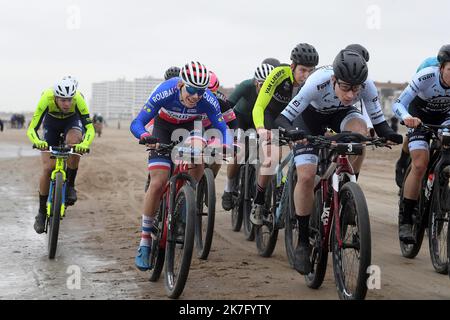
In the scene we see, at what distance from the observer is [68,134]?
372 inches

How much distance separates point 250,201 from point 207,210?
132 cm

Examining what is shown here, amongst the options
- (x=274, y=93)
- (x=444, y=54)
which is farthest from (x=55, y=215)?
(x=444, y=54)

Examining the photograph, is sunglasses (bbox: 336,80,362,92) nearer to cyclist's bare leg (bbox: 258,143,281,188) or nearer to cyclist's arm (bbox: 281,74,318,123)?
cyclist's arm (bbox: 281,74,318,123)

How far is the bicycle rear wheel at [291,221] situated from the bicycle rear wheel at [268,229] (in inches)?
25.9

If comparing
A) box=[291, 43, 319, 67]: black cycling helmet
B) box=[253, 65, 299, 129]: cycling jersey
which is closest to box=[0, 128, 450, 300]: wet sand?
box=[253, 65, 299, 129]: cycling jersey

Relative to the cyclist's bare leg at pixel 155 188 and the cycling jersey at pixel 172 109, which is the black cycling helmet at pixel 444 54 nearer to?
the cycling jersey at pixel 172 109

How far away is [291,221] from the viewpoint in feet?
22.3

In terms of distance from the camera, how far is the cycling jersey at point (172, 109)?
21.8 ft

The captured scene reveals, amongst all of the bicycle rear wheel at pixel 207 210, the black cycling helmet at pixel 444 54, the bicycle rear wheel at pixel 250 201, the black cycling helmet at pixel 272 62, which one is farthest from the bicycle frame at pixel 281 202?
the black cycling helmet at pixel 272 62

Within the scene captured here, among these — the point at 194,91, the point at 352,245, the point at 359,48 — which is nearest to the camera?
the point at 352,245

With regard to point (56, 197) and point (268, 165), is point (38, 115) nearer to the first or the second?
point (56, 197)

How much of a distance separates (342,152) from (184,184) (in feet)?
5.14
